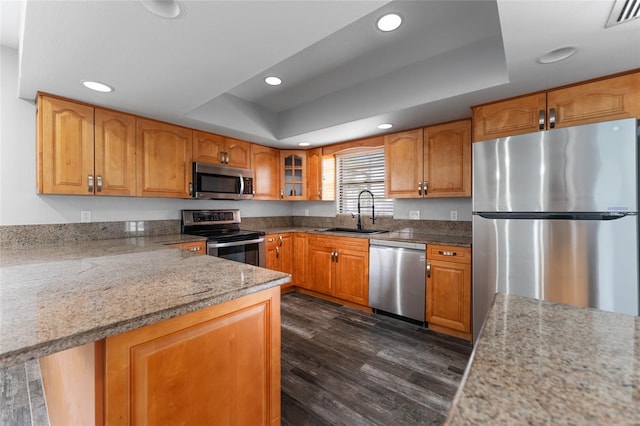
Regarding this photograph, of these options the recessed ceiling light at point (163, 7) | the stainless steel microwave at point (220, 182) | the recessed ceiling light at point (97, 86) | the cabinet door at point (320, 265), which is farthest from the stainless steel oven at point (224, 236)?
the recessed ceiling light at point (163, 7)

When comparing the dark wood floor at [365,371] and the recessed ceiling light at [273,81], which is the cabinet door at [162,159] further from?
the dark wood floor at [365,371]

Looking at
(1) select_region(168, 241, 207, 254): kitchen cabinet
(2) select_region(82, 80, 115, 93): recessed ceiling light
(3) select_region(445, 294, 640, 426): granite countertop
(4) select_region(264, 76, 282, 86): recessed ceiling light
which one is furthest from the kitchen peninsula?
(4) select_region(264, 76, 282, 86): recessed ceiling light

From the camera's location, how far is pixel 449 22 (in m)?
1.92

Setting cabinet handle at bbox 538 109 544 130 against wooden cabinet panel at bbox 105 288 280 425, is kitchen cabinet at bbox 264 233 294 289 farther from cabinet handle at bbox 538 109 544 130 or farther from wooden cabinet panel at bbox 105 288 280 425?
cabinet handle at bbox 538 109 544 130

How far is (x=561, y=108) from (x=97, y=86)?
139 inches

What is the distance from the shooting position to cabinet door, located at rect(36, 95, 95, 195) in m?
2.24

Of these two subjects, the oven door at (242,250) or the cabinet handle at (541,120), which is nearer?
the cabinet handle at (541,120)

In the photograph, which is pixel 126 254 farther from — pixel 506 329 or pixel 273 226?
pixel 273 226

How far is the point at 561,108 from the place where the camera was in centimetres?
207

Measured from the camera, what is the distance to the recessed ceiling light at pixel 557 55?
1605 millimetres

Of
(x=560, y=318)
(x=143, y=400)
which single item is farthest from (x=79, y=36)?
(x=560, y=318)

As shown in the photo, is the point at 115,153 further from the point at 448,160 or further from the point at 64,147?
Answer: the point at 448,160

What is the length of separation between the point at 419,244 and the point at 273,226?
2425 mm

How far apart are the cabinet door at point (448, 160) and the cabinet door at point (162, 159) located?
8.85 feet
